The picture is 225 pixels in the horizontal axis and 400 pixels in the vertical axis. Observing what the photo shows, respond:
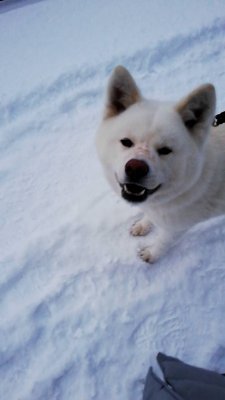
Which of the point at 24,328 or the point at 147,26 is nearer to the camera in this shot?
the point at 24,328

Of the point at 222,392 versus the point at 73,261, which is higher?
the point at 73,261

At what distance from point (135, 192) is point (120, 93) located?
1.66ft

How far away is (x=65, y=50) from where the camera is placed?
13.1 ft

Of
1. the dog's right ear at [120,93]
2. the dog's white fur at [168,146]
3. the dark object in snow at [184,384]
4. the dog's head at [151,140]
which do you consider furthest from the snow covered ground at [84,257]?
the dog's right ear at [120,93]

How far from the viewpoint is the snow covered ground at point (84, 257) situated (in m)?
2.08

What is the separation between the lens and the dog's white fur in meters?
1.52

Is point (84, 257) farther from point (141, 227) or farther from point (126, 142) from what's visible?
point (126, 142)

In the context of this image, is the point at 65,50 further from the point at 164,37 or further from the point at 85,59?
the point at 164,37

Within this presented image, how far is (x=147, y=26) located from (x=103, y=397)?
393cm

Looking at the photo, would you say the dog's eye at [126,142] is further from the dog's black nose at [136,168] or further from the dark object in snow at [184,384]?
the dark object in snow at [184,384]

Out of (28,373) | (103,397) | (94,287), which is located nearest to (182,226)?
(94,287)

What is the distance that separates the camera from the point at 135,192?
5.41ft

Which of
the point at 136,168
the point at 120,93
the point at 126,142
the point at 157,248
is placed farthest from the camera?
the point at 157,248

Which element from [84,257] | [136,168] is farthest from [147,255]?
[136,168]
